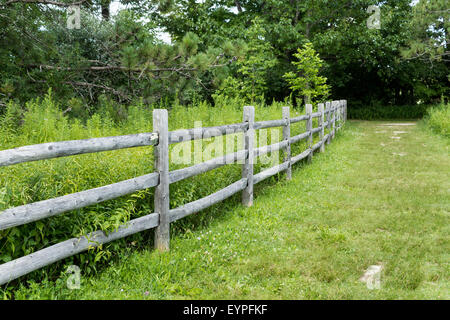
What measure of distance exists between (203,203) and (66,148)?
209 cm

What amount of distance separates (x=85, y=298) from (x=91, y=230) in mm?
579

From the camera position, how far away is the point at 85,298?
3273 mm

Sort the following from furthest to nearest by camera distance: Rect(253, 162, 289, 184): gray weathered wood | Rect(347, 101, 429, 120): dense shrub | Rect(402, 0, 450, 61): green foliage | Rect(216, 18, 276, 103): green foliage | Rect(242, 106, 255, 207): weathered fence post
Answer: Rect(347, 101, 429, 120): dense shrub, Rect(402, 0, 450, 61): green foliage, Rect(216, 18, 276, 103): green foliage, Rect(253, 162, 289, 184): gray weathered wood, Rect(242, 106, 255, 207): weathered fence post

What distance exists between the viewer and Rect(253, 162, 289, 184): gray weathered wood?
6.73m

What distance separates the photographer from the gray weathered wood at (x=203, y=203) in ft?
15.0

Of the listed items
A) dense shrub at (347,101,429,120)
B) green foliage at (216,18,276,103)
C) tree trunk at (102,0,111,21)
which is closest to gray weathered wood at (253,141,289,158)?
tree trunk at (102,0,111,21)

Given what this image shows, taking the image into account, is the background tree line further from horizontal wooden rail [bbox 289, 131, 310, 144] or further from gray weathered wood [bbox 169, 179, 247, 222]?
gray weathered wood [bbox 169, 179, 247, 222]

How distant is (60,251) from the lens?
3.28m

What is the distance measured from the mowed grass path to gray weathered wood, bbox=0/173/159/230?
0.58 m


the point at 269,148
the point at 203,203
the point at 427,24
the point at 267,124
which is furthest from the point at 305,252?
the point at 427,24

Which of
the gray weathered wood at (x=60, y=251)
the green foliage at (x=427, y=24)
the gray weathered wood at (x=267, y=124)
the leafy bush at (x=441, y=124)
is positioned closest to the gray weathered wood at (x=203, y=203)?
the gray weathered wood at (x=60, y=251)

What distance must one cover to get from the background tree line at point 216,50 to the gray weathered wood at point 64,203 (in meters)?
4.56

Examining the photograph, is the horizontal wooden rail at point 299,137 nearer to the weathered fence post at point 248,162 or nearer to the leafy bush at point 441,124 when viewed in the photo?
the weathered fence post at point 248,162

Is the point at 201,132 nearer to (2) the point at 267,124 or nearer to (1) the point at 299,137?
(2) the point at 267,124
